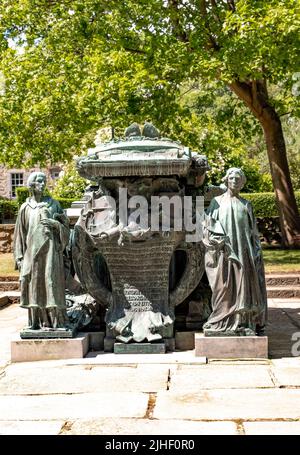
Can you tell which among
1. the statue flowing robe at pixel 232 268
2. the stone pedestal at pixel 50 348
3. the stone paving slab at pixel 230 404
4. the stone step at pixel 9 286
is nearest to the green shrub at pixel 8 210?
the stone step at pixel 9 286

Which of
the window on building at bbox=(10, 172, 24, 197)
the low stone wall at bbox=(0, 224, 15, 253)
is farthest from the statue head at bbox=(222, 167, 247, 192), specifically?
the window on building at bbox=(10, 172, 24, 197)

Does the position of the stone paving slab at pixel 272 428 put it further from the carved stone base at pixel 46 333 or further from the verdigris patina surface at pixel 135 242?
the carved stone base at pixel 46 333

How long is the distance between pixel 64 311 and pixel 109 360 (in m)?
0.69

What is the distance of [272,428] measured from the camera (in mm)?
4211

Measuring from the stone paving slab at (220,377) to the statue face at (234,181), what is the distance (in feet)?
5.82

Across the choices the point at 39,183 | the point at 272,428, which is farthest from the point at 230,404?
the point at 39,183

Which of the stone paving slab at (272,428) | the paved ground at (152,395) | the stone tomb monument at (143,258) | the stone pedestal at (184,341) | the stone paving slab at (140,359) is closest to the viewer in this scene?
the stone paving slab at (272,428)

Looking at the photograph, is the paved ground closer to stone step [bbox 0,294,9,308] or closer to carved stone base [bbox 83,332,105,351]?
carved stone base [bbox 83,332,105,351]

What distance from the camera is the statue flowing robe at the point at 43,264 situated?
6.43 meters

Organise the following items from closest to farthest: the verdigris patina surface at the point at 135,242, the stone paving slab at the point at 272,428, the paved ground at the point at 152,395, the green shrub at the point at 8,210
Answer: the stone paving slab at the point at 272,428, the paved ground at the point at 152,395, the verdigris patina surface at the point at 135,242, the green shrub at the point at 8,210

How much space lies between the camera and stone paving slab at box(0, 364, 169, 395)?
538cm

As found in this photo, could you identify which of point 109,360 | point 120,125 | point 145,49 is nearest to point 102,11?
point 145,49

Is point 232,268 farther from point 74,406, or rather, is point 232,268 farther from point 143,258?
point 74,406

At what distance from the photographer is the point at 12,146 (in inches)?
609
